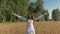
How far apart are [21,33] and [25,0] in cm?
2666

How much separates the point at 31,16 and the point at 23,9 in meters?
28.8

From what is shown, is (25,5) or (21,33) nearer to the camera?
(21,33)

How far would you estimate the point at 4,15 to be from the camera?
3225cm

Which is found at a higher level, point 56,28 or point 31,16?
point 31,16

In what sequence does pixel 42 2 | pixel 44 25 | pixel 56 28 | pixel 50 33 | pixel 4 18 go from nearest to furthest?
pixel 50 33, pixel 56 28, pixel 44 25, pixel 4 18, pixel 42 2

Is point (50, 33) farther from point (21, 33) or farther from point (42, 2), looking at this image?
point (42, 2)

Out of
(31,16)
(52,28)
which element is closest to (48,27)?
(52,28)

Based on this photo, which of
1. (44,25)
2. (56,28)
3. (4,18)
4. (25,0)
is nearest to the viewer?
(56,28)

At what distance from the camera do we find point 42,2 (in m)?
48.5

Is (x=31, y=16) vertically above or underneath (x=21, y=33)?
above

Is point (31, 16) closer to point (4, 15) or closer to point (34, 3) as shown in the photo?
point (4, 15)

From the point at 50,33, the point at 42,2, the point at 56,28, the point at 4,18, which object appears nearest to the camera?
the point at 50,33

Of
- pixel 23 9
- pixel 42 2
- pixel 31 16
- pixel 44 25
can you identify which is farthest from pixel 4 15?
pixel 31 16

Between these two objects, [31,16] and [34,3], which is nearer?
[31,16]
